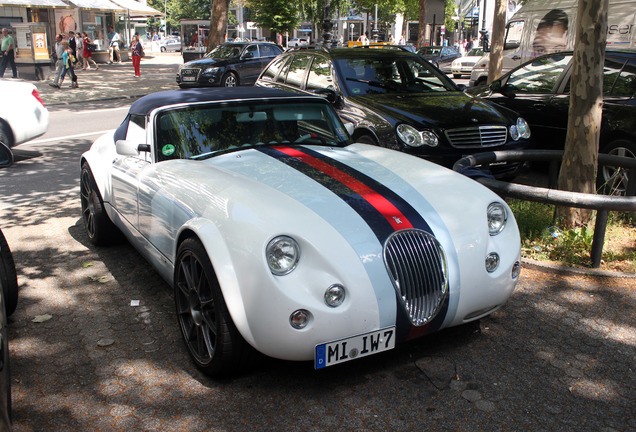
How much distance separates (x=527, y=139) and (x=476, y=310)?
469 cm

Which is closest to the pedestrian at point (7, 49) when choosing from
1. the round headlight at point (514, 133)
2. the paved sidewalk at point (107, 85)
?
the paved sidewalk at point (107, 85)

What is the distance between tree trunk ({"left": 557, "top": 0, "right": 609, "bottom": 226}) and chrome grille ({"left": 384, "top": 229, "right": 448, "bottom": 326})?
285 cm

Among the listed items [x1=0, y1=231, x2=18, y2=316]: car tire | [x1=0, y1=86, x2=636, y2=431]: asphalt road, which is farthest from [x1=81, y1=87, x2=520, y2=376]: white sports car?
[x1=0, y1=231, x2=18, y2=316]: car tire

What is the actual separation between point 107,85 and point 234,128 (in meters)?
21.6

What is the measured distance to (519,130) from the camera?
25.4 ft

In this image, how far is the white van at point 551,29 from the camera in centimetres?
1491

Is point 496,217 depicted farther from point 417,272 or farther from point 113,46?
point 113,46

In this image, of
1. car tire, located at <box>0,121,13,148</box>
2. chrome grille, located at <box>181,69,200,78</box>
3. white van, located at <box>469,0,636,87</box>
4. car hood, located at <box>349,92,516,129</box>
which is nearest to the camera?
car hood, located at <box>349,92,516,129</box>

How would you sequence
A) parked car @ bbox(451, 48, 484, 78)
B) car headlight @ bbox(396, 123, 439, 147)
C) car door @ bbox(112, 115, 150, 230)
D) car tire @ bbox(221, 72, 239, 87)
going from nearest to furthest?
car door @ bbox(112, 115, 150, 230) < car headlight @ bbox(396, 123, 439, 147) < car tire @ bbox(221, 72, 239, 87) < parked car @ bbox(451, 48, 484, 78)

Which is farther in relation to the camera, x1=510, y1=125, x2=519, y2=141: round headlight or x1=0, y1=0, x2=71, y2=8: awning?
x1=0, y1=0, x2=71, y2=8: awning

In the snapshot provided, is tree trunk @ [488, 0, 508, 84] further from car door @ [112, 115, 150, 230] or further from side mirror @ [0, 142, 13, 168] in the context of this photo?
side mirror @ [0, 142, 13, 168]

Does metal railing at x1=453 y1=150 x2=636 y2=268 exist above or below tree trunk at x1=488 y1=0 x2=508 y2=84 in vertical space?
Answer: below

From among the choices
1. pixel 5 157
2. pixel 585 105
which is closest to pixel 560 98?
pixel 585 105

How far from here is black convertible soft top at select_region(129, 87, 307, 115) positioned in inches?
190
